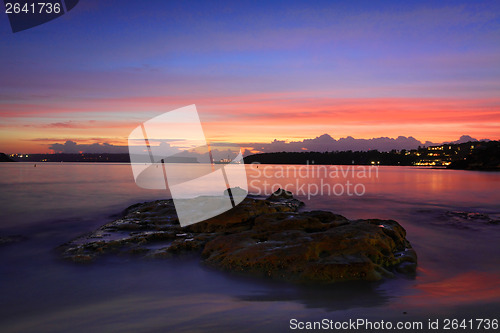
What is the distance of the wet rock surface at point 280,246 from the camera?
21.2ft

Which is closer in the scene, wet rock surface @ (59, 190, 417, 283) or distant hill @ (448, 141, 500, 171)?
wet rock surface @ (59, 190, 417, 283)

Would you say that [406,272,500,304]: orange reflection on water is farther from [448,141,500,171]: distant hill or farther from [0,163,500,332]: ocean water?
[448,141,500,171]: distant hill

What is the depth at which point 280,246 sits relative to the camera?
289 inches

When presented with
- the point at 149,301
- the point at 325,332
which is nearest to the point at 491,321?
the point at 325,332

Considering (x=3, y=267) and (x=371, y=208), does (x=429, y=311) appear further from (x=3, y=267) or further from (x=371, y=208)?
(x=371, y=208)

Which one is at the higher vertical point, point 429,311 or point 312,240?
point 312,240

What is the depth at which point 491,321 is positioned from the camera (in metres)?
4.60

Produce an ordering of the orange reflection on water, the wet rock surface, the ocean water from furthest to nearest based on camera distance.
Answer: the wet rock surface, the orange reflection on water, the ocean water

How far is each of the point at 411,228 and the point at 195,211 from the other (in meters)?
9.33

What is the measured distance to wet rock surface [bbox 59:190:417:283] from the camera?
6465mm
